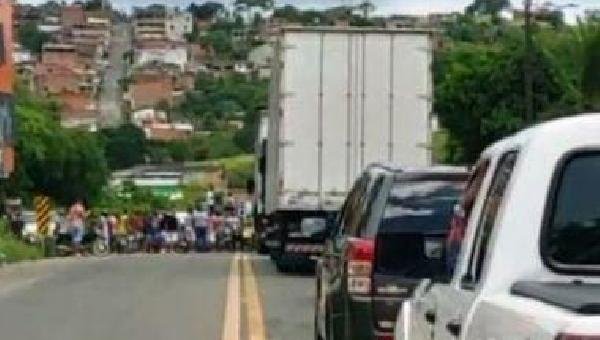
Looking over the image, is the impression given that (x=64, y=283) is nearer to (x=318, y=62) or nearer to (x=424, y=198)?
(x=318, y=62)

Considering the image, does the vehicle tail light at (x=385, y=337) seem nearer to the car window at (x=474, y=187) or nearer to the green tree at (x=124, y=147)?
the car window at (x=474, y=187)

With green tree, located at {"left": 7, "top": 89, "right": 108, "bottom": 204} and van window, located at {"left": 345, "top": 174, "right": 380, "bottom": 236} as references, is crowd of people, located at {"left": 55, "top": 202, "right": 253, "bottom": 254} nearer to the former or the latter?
green tree, located at {"left": 7, "top": 89, "right": 108, "bottom": 204}

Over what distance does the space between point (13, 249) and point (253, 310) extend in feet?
72.8

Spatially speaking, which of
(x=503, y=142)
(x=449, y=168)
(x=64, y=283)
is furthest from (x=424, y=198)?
(x=64, y=283)

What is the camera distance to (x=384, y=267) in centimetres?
1038

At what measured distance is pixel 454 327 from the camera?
545 centimetres

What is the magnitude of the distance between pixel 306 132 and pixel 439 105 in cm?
2555

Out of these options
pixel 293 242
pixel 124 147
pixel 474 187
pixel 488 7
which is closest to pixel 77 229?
pixel 293 242

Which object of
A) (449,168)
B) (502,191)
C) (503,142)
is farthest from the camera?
(449,168)

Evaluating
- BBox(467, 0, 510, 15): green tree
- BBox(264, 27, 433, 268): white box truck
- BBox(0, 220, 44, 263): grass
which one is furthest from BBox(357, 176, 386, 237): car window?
BBox(467, 0, 510, 15): green tree

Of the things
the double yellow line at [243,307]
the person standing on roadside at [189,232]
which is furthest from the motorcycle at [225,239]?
the double yellow line at [243,307]

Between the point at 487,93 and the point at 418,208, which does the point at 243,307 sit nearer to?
the point at 418,208

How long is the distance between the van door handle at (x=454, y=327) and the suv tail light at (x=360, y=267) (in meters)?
4.97

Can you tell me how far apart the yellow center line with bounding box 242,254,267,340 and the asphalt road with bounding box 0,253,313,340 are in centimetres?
1
